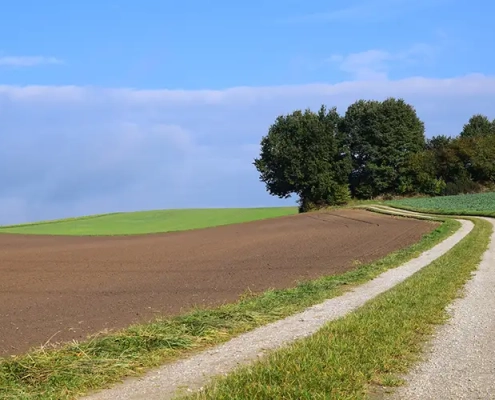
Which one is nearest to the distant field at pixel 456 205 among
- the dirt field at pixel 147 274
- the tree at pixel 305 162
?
the tree at pixel 305 162

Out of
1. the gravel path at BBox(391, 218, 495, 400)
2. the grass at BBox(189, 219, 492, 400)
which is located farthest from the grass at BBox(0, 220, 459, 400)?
the gravel path at BBox(391, 218, 495, 400)

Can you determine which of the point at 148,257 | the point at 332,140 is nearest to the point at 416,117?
the point at 332,140

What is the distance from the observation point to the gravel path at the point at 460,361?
613cm

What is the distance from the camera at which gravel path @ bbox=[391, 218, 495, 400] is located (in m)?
6.13

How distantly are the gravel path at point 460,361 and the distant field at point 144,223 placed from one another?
5227 centimetres

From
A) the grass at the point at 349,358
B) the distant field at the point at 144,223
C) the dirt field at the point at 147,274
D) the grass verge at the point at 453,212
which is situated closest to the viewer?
the grass at the point at 349,358

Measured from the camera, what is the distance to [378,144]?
285 feet

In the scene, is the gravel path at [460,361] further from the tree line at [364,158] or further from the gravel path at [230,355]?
the tree line at [364,158]

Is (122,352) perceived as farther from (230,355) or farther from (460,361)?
(460,361)

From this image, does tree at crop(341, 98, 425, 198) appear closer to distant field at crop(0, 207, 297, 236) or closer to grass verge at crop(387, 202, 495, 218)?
distant field at crop(0, 207, 297, 236)

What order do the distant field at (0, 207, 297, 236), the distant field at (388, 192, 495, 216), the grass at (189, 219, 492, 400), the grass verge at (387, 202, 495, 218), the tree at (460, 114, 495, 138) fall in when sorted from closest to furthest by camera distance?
1. the grass at (189, 219, 492, 400)
2. the grass verge at (387, 202, 495, 218)
3. the distant field at (388, 192, 495, 216)
4. the distant field at (0, 207, 297, 236)
5. the tree at (460, 114, 495, 138)

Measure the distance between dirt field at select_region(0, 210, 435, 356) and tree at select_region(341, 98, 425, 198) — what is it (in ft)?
154

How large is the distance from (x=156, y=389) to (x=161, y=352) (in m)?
1.84

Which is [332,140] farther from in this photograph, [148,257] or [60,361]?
[60,361]
